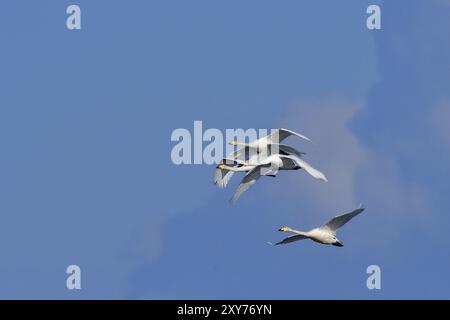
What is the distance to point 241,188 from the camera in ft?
290

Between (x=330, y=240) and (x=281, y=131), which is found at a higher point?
(x=281, y=131)

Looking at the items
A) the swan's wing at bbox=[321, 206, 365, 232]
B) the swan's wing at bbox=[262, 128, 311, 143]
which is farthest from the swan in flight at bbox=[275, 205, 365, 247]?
the swan's wing at bbox=[262, 128, 311, 143]

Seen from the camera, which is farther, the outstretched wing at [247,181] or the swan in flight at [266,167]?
the outstretched wing at [247,181]

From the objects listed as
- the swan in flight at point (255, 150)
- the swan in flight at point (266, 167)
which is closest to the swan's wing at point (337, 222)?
the swan in flight at point (266, 167)

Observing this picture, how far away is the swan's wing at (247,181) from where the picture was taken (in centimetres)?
8706

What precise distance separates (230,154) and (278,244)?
6950 millimetres

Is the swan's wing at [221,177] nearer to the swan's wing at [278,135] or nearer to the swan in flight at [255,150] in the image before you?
the swan in flight at [255,150]

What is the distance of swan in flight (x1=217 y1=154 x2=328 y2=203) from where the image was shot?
8301 cm

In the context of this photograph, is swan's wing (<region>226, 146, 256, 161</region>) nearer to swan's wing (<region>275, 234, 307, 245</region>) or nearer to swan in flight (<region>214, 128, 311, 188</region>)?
swan in flight (<region>214, 128, 311, 188</region>)

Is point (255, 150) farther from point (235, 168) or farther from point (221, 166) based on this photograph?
point (221, 166)

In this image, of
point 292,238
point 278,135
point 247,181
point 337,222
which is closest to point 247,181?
Answer: point 247,181
